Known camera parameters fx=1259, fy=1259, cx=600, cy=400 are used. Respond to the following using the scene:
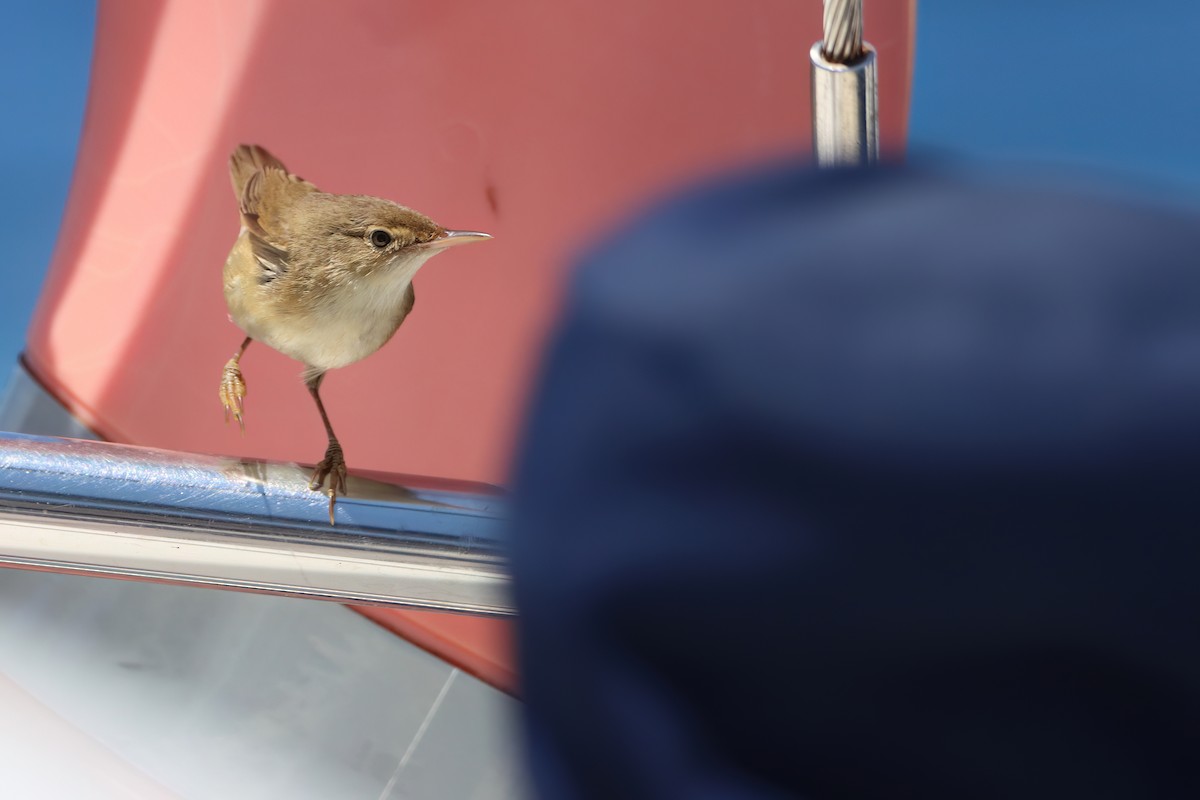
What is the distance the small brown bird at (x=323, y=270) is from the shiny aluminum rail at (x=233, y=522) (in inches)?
7.4

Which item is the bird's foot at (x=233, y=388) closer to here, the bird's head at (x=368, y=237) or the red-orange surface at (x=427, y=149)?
the bird's head at (x=368, y=237)

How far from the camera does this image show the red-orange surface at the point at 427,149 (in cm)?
97

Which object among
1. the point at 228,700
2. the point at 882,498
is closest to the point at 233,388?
the point at 228,700

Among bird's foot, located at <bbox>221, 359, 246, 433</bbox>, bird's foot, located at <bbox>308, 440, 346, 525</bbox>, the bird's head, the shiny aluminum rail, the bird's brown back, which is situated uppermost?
the bird's brown back

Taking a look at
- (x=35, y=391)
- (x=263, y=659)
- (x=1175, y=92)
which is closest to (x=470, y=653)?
(x=263, y=659)

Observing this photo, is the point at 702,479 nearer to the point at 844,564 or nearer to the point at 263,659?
the point at 844,564

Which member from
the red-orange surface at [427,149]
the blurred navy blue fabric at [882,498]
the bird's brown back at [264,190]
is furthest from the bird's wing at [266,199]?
the blurred navy blue fabric at [882,498]

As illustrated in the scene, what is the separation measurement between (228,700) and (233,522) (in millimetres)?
489

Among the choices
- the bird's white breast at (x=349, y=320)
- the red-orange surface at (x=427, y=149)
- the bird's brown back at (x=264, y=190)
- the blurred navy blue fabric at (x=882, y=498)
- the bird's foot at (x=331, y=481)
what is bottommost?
the blurred navy blue fabric at (x=882, y=498)

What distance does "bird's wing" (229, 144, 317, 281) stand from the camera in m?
0.73

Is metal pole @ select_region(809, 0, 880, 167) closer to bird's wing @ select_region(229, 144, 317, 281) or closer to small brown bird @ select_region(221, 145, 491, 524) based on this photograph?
small brown bird @ select_region(221, 145, 491, 524)

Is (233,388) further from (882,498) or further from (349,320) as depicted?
(882,498)

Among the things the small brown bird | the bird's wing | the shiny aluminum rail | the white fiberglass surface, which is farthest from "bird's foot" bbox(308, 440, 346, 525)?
the white fiberglass surface

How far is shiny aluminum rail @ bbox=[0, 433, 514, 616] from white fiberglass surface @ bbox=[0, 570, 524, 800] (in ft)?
1.21
